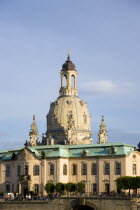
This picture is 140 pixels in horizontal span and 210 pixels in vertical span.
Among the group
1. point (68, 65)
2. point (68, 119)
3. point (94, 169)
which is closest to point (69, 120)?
point (68, 119)

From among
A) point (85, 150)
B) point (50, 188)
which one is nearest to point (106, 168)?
point (85, 150)

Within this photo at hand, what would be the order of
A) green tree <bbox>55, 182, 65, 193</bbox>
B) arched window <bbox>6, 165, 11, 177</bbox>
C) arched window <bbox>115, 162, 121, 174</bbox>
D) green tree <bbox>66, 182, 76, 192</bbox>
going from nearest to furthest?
green tree <bbox>66, 182, 76, 192</bbox>, green tree <bbox>55, 182, 65, 193</bbox>, arched window <bbox>115, 162, 121, 174</bbox>, arched window <bbox>6, 165, 11, 177</bbox>

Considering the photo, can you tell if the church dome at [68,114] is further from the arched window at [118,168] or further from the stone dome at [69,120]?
the arched window at [118,168]

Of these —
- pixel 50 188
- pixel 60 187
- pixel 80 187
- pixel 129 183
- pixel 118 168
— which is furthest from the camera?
pixel 118 168

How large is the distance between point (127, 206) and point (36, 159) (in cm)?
3280

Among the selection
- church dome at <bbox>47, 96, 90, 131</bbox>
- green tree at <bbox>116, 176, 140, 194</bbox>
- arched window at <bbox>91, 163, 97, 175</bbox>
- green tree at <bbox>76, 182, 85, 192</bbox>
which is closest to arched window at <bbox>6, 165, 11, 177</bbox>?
green tree at <bbox>76, 182, 85, 192</bbox>

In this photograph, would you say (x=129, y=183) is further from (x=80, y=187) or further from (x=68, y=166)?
(x=68, y=166)

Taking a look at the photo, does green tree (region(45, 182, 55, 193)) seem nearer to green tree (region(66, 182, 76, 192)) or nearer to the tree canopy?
green tree (region(66, 182, 76, 192))

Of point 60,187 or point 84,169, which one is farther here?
Answer: point 84,169

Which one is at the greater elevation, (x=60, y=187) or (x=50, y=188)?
(x=60, y=187)

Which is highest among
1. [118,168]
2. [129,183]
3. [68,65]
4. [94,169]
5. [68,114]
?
[68,65]

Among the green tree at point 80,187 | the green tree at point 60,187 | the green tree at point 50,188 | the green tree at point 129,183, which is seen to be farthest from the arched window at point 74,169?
the green tree at point 129,183

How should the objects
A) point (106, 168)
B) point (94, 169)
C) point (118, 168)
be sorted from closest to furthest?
point (118, 168)
point (106, 168)
point (94, 169)

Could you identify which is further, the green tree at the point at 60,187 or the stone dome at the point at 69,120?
the stone dome at the point at 69,120
